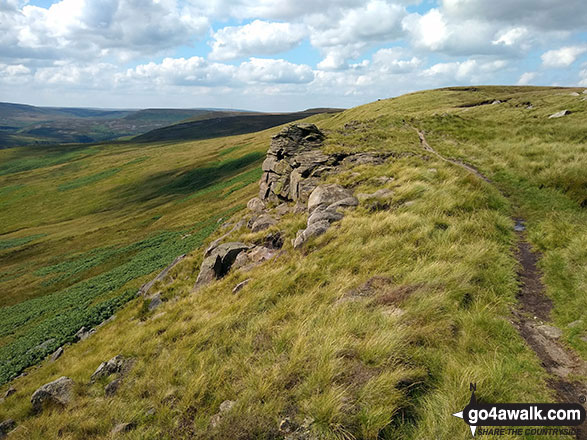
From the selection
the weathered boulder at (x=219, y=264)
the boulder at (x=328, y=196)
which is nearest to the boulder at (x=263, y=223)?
the weathered boulder at (x=219, y=264)

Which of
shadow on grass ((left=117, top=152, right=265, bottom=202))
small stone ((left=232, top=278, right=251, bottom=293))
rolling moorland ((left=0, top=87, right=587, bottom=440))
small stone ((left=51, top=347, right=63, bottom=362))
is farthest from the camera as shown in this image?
shadow on grass ((left=117, top=152, right=265, bottom=202))

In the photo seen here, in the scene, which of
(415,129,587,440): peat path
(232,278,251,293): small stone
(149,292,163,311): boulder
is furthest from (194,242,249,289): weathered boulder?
(415,129,587,440): peat path

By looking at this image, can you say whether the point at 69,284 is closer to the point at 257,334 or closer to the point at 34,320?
the point at 34,320

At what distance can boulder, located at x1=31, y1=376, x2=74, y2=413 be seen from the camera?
892cm

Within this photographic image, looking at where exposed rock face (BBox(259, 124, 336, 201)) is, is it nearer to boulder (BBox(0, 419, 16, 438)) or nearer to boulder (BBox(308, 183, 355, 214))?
boulder (BBox(308, 183, 355, 214))

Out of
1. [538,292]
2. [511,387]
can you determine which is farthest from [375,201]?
[511,387]

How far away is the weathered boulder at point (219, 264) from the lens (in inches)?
637

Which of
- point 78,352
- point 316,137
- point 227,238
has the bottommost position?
point 78,352

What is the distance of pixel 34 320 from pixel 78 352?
14204mm

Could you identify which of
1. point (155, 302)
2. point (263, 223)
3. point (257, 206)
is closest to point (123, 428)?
point (155, 302)

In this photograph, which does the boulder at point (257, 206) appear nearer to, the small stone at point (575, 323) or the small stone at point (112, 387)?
the small stone at point (112, 387)

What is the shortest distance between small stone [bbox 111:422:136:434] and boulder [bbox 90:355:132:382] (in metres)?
2.98

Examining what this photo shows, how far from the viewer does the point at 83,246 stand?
47375mm

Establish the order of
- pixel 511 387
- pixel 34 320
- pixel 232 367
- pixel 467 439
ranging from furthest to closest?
pixel 34 320
pixel 232 367
pixel 511 387
pixel 467 439
